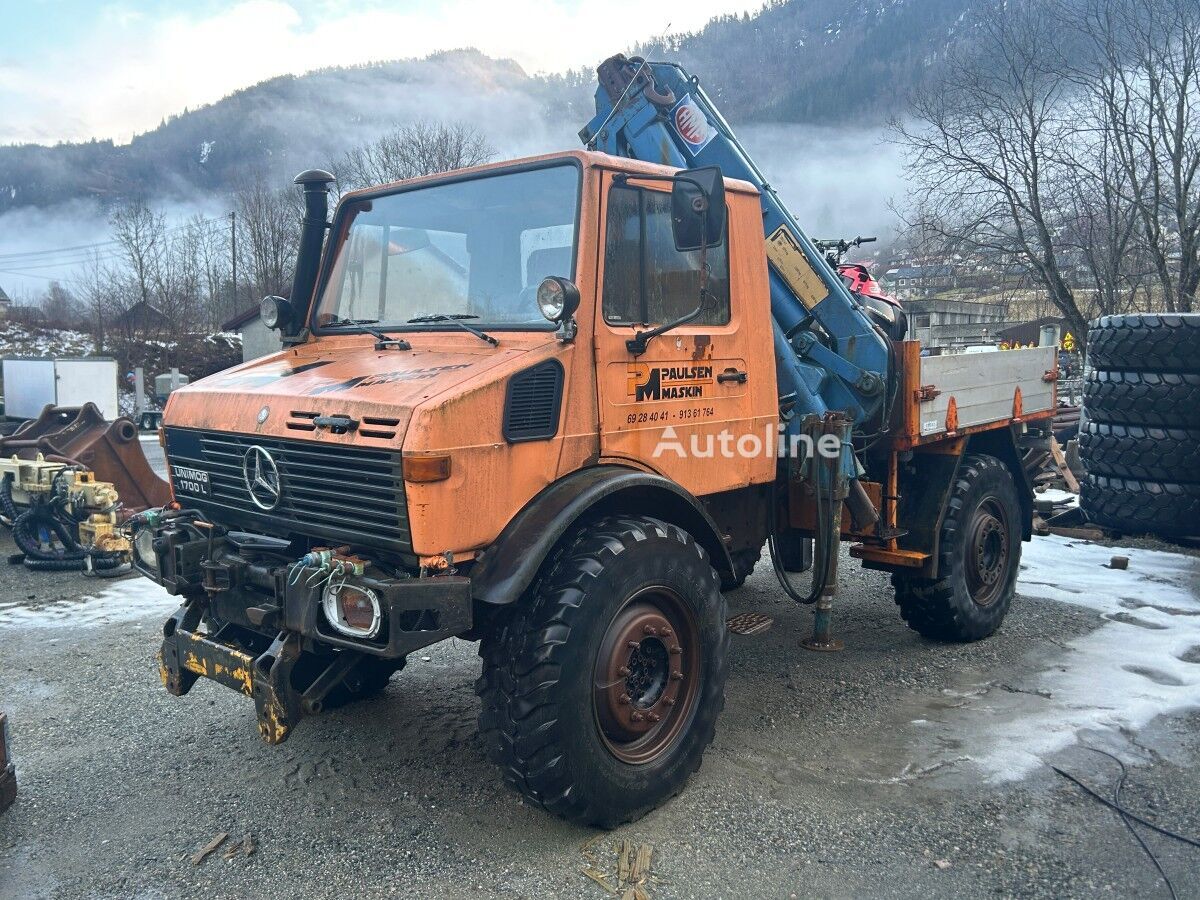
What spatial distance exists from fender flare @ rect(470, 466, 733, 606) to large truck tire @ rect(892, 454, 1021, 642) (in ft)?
7.25

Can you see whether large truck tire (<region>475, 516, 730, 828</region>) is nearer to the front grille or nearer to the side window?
the front grille

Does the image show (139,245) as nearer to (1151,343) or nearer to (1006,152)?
(1006,152)

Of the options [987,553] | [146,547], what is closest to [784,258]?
[987,553]

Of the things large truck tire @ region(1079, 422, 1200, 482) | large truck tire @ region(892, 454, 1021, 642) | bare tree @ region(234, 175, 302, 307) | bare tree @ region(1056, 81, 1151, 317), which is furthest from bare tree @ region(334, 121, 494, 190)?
large truck tire @ region(892, 454, 1021, 642)

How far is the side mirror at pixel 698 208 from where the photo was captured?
364 centimetres

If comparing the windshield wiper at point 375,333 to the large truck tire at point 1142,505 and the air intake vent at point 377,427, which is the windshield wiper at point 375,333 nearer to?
the air intake vent at point 377,427

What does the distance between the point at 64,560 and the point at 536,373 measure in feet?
21.0

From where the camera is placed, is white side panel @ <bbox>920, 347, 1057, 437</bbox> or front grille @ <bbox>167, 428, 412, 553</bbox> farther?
white side panel @ <bbox>920, 347, 1057, 437</bbox>

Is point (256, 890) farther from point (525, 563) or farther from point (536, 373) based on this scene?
point (536, 373)

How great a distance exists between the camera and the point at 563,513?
3.39 m

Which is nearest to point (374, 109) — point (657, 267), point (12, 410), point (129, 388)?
point (129, 388)

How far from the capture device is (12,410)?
11.9 metres

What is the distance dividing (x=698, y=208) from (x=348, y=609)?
203cm

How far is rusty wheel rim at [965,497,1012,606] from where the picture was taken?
19.3 ft
